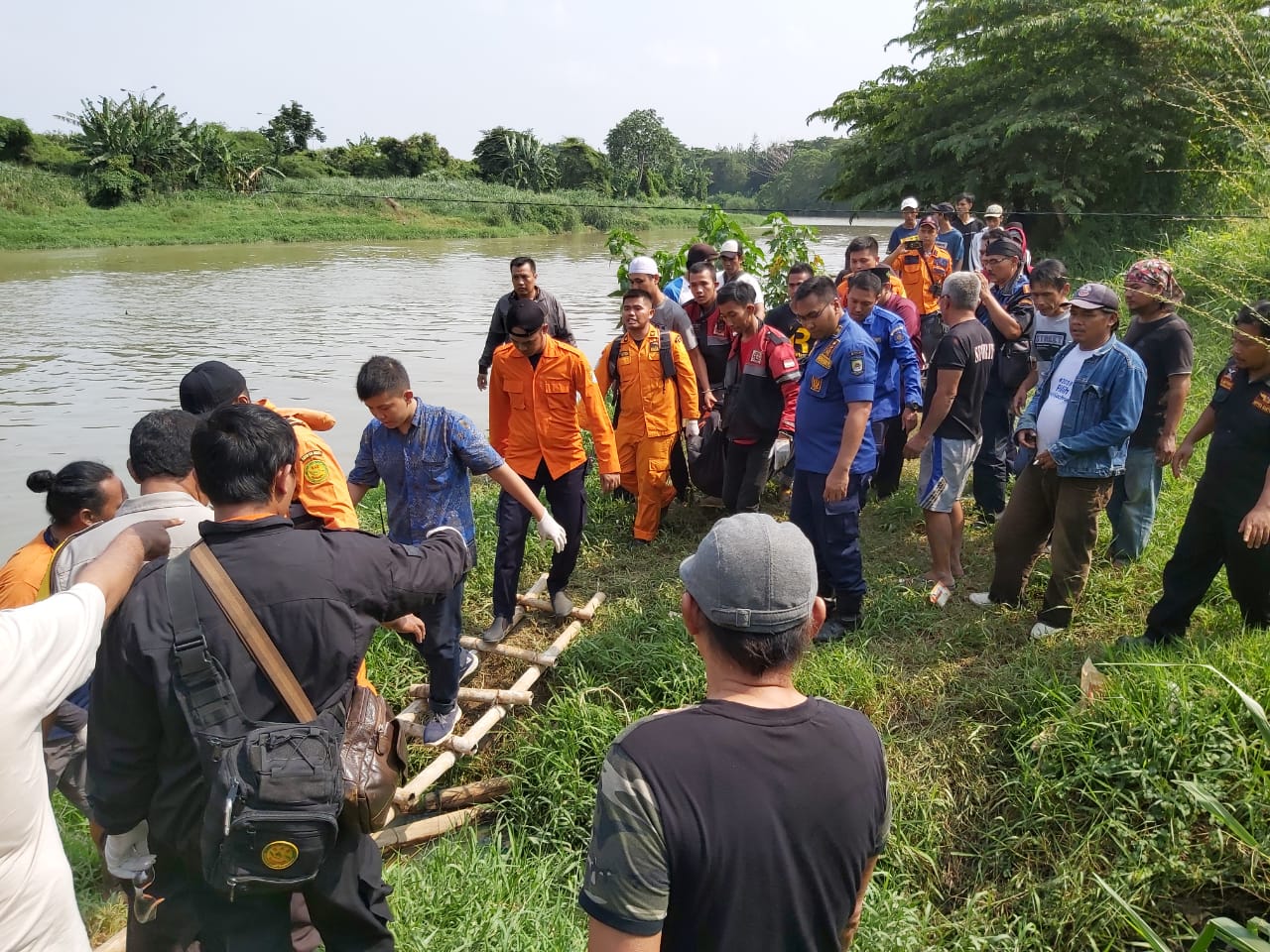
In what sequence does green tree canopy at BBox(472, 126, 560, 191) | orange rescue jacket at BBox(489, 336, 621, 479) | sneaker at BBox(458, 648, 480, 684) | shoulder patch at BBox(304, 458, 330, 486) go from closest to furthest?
1. shoulder patch at BBox(304, 458, 330, 486)
2. sneaker at BBox(458, 648, 480, 684)
3. orange rescue jacket at BBox(489, 336, 621, 479)
4. green tree canopy at BBox(472, 126, 560, 191)

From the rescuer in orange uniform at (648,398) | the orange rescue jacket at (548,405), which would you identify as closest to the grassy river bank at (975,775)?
the orange rescue jacket at (548,405)

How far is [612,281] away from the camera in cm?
2161

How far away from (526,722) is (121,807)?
1.96 meters

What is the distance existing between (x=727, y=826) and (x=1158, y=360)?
3951 millimetres

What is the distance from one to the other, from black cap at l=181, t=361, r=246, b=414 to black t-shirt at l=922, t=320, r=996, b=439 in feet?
10.6

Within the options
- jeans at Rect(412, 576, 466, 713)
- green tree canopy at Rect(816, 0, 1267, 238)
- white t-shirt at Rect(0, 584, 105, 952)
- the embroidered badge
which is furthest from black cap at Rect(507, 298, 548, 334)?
green tree canopy at Rect(816, 0, 1267, 238)

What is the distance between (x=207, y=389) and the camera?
299 centimetres

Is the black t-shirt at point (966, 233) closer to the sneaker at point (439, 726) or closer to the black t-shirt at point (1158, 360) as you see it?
the black t-shirt at point (1158, 360)

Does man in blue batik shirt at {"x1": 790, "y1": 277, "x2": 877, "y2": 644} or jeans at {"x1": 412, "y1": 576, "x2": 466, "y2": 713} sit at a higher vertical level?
man in blue batik shirt at {"x1": 790, "y1": 277, "x2": 877, "y2": 644}

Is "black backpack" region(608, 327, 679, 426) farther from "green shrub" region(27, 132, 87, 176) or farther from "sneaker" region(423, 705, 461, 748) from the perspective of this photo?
"green shrub" region(27, 132, 87, 176)

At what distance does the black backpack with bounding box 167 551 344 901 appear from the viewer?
1678 millimetres

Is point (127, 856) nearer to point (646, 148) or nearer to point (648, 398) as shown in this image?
point (648, 398)

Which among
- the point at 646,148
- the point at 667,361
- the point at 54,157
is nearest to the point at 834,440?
the point at 667,361

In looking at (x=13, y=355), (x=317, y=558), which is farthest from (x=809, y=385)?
(x=13, y=355)
